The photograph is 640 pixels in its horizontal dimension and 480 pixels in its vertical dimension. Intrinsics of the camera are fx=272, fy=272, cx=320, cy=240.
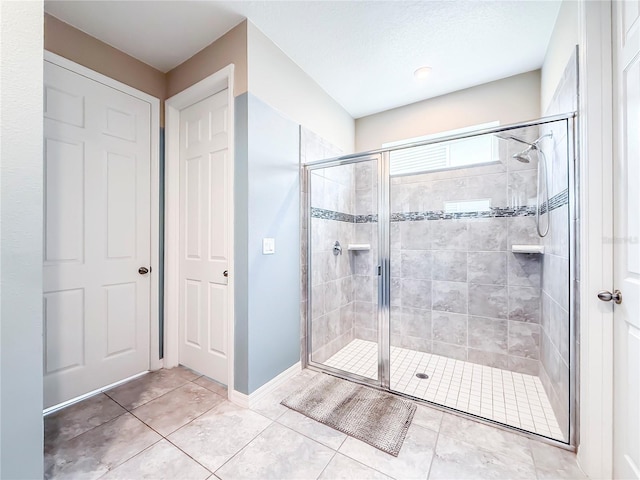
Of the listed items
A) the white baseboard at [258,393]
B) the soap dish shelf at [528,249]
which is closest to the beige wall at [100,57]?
the white baseboard at [258,393]

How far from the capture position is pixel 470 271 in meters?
2.41

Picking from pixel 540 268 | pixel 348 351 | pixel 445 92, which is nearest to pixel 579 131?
pixel 540 268

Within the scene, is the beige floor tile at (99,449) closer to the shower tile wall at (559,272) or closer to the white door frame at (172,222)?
the white door frame at (172,222)

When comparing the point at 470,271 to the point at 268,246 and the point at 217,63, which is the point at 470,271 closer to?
the point at 268,246

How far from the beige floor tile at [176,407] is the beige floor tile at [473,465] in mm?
1358

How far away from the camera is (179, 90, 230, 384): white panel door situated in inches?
81.2

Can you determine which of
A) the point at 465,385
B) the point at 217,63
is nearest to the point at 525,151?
the point at 465,385

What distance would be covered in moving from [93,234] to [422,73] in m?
2.86

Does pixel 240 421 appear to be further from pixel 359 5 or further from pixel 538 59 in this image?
pixel 538 59

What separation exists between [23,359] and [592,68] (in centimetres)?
264

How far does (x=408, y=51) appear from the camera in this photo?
81.4 inches

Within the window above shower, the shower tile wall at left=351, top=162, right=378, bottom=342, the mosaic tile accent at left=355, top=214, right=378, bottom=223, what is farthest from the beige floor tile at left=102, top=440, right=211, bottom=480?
the window above shower

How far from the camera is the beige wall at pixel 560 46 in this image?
4.67 feet

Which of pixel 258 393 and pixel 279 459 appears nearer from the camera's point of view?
pixel 279 459
